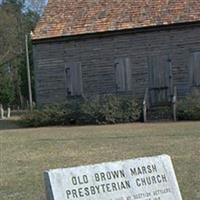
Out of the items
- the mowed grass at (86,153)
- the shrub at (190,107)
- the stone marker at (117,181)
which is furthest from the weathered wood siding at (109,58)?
the stone marker at (117,181)

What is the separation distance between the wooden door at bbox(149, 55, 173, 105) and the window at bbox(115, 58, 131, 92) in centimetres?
122

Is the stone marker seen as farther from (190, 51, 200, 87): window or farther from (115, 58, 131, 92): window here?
(115, 58, 131, 92): window

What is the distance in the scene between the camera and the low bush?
98.3ft

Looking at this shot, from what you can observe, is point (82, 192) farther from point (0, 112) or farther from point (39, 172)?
point (0, 112)

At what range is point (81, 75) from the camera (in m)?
33.3

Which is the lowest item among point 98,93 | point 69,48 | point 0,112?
point 0,112

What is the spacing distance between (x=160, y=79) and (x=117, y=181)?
2673 centimetres

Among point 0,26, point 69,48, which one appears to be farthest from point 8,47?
point 69,48

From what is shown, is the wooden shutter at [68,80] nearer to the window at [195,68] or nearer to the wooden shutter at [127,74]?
the wooden shutter at [127,74]

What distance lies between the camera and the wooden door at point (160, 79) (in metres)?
31.6

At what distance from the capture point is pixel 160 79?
3183cm

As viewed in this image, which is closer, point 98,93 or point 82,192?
point 82,192

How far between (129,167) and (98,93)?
2773cm

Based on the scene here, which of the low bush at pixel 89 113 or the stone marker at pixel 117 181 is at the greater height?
the stone marker at pixel 117 181
